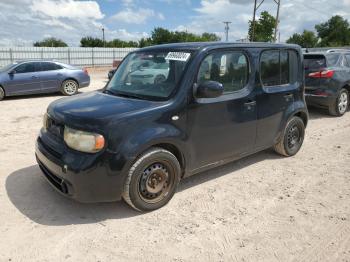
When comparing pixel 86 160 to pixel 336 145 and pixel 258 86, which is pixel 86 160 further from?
pixel 336 145

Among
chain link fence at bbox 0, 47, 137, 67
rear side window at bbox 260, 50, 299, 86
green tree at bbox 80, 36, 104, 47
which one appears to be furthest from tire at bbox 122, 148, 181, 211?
green tree at bbox 80, 36, 104, 47

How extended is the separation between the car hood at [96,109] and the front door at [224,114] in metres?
0.60

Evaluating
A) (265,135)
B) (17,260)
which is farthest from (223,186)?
(17,260)

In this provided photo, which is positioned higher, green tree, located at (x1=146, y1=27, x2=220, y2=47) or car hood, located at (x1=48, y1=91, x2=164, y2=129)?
green tree, located at (x1=146, y1=27, x2=220, y2=47)

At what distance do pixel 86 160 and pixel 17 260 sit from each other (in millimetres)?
1053

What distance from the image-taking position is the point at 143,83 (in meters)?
4.31

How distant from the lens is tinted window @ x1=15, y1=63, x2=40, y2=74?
A: 12.2 m

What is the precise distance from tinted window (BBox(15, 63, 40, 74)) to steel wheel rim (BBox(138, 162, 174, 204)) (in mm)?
10168

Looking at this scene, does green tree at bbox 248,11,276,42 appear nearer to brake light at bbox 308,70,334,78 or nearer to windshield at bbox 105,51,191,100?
brake light at bbox 308,70,334,78

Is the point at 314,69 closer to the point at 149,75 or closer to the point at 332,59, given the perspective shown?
the point at 332,59

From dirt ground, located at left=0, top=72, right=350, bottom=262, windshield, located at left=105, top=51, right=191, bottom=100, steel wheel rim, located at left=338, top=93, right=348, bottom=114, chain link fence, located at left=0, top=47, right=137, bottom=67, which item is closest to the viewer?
dirt ground, located at left=0, top=72, right=350, bottom=262

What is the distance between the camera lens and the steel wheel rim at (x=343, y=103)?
9.20m

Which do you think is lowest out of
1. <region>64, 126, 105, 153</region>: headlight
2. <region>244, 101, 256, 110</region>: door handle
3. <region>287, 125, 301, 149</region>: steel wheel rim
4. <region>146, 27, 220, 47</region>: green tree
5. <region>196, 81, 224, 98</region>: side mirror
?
<region>287, 125, 301, 149</region>: steel wheel rim

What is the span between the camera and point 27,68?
12398 millimetres
